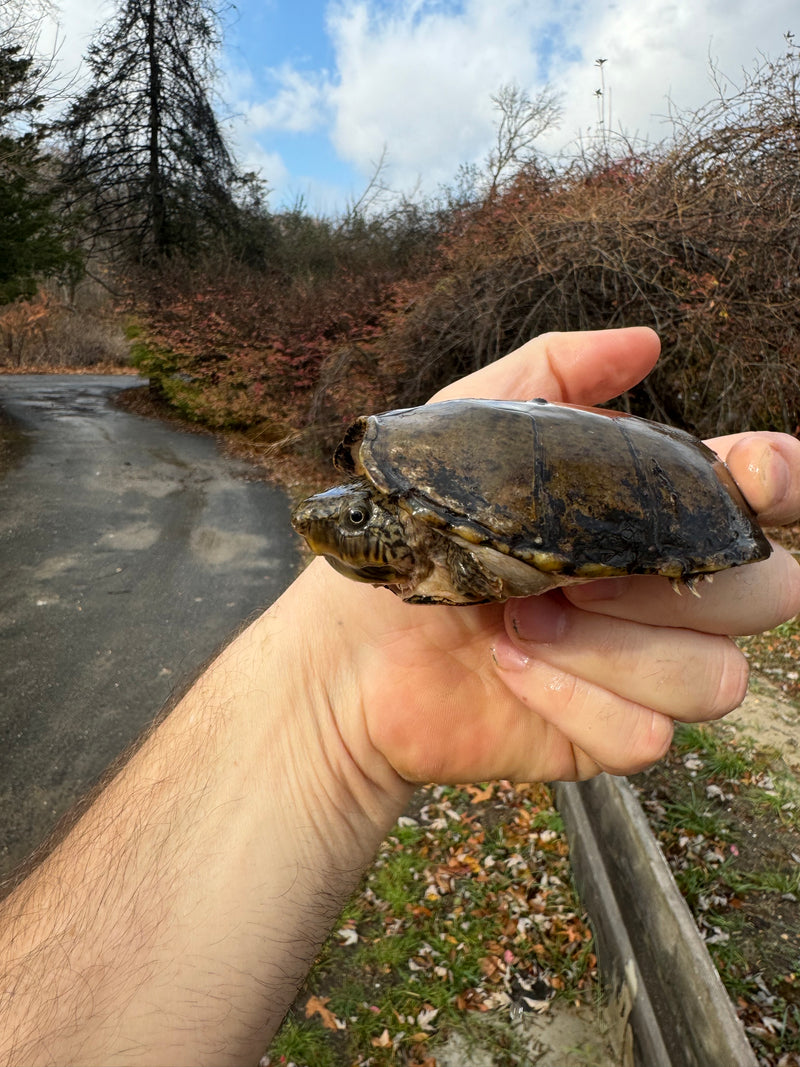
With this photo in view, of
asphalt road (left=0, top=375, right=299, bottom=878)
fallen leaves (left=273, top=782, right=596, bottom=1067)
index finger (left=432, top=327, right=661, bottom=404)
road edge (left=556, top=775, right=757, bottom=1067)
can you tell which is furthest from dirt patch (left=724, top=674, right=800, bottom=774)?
asphalt road (left=0, top=375, right=299, bottom=878)

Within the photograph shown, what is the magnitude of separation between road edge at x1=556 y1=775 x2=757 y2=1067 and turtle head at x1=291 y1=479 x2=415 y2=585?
2484 millimetres

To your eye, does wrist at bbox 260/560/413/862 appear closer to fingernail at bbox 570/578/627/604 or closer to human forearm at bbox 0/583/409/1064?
human forearm at bbox 0/583/409/1064

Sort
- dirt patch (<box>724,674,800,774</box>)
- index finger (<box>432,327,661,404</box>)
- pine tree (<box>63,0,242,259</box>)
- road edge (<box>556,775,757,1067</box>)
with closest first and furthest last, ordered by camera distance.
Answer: index finger (<box>432,327,661,404</box>), road edge (<box>556,775,757,1067</box>), dirt patch (<box>724,674,800,774</box>), pine tree (<box>63,0,242,259</box>)

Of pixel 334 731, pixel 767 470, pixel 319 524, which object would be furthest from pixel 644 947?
pixel 319 524

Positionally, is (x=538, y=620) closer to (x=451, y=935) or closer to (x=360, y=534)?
(x=360, y=534)

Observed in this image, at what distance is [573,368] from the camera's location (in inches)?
92.5

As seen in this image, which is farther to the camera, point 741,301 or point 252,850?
point 741,301

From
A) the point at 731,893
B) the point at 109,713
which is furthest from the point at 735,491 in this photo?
the point at 109,713

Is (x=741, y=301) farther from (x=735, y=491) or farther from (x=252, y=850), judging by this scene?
(x=252, y=850)

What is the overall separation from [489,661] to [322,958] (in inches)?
108

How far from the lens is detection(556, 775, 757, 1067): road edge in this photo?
2754 millimetres

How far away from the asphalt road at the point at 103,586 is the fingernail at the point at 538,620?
5.03 feet

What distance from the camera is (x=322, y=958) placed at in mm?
3725

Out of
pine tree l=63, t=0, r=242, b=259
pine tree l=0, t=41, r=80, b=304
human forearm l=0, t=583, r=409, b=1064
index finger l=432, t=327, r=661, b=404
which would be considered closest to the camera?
human forearm l=0, t=583, r=409, b=1064
